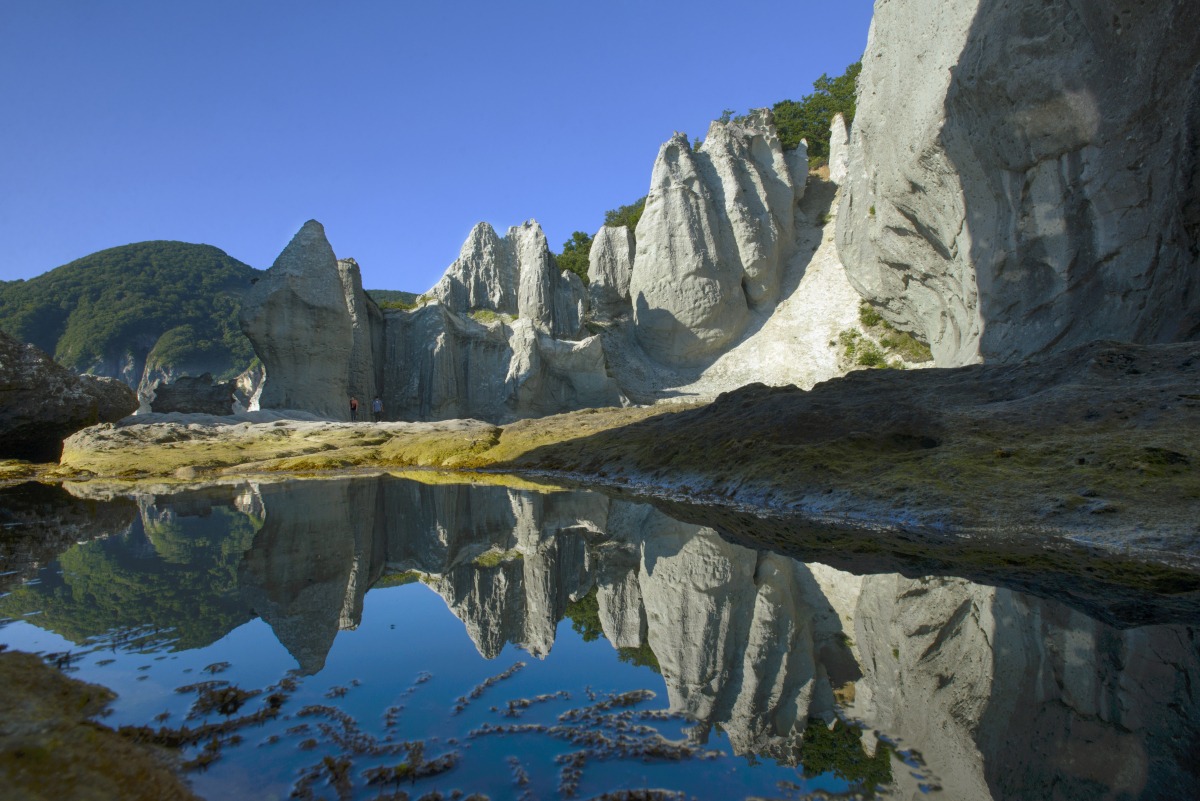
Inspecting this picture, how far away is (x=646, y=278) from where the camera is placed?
137ft

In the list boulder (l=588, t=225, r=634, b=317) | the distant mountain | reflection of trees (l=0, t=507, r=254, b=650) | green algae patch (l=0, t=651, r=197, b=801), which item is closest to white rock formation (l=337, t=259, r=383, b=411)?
boulder (l=588, t=225, r=634, b=317)

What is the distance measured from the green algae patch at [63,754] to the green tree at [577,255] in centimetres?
4642

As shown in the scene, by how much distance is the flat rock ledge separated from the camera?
667cm

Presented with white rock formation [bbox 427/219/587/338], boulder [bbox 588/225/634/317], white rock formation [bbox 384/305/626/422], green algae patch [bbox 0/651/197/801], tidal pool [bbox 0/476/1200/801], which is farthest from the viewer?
boulder [bbox 588/225/634/317]

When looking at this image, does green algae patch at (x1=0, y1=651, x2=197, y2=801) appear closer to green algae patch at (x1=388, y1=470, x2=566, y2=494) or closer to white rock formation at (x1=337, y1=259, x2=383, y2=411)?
green algae patch at (x1=388, y1=470, x2=566, y2=494)

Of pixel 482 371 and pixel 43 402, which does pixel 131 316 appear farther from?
pixel 43 402

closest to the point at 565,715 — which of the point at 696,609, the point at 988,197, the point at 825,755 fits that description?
the point at 825,755

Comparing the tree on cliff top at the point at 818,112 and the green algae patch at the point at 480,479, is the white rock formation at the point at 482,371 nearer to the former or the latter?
the green algae patch at the point at 480,479

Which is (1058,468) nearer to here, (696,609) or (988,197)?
(696,609)

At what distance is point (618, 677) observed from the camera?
3811 mm

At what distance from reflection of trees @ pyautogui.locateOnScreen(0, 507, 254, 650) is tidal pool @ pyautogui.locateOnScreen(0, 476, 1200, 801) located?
0.03 m

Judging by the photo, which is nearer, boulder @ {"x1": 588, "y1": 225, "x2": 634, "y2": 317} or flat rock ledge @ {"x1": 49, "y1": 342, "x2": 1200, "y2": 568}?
flat rock ledge @ {"x1": 49, "y1": 342, "x2": 1200, "y2": 568}

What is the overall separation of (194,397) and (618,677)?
94.7 ft

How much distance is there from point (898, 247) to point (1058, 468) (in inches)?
821
